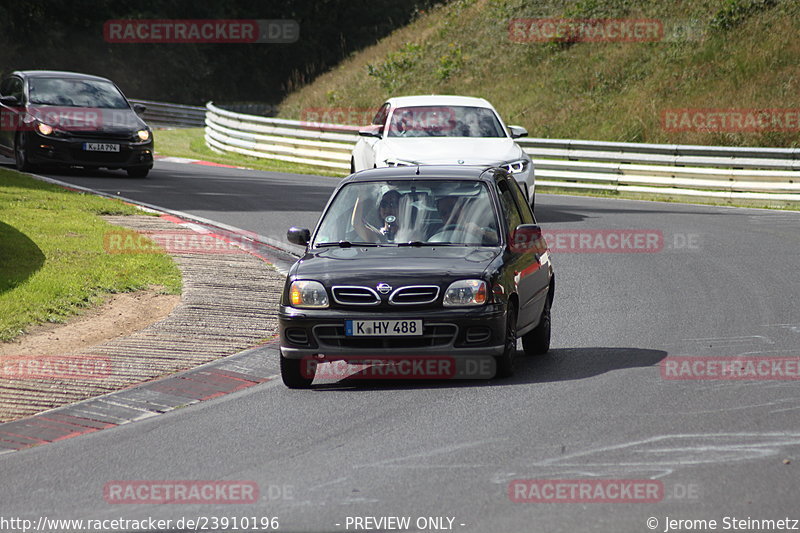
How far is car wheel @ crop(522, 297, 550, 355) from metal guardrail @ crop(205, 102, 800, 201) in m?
15.7

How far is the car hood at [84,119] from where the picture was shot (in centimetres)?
2322

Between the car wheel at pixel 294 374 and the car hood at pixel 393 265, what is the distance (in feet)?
1.99

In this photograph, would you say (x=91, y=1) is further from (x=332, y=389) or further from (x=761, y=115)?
(x=332, y=389)

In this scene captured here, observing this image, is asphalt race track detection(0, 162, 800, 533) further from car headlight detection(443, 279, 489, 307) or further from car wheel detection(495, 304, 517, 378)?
car headlight detection(443, 279, 489, 307)

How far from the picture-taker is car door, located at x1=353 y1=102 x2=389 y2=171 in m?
18.8

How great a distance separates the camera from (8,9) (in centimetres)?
5662

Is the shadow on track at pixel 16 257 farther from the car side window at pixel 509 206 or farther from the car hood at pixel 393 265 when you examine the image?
the car side window at pixel 509 206

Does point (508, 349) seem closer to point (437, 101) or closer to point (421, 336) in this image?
point (421, 336)

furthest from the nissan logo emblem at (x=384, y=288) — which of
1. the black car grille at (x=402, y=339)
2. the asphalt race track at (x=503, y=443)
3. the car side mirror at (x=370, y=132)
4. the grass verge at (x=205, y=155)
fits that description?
the grass verge at (x=205, y=155)

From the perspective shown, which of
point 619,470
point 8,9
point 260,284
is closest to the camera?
point 619,470

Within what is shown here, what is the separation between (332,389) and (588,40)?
3323cm

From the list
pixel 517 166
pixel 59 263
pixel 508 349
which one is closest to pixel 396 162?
pixel 517 166

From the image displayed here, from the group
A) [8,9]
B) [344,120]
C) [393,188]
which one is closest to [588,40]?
[344,120]

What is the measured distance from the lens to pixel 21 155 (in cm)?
2361
